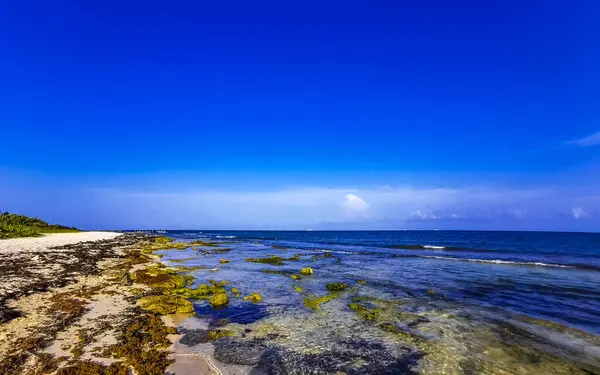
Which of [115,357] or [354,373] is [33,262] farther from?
[354,373]

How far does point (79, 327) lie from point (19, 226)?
5154cm

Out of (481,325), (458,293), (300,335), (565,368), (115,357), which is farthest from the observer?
(458,293)

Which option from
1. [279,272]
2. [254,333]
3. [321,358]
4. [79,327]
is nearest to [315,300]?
[254,333]

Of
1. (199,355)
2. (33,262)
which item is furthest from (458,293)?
(33,262)

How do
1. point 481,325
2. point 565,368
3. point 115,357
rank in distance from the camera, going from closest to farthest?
point 115,357, point 565,368, point 481,325

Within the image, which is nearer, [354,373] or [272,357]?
[354,373]

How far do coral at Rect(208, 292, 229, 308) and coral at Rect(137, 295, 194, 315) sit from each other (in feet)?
3.35

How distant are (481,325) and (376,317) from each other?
4.17 metres

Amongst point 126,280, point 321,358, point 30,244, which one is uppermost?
point 30,244

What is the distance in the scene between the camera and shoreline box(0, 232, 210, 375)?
794 centimetres

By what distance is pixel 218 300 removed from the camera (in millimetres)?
15148

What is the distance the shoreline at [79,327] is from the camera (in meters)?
7.94

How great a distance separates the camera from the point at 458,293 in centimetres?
1906

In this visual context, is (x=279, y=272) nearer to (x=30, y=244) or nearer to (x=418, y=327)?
(x=418, y=327)
